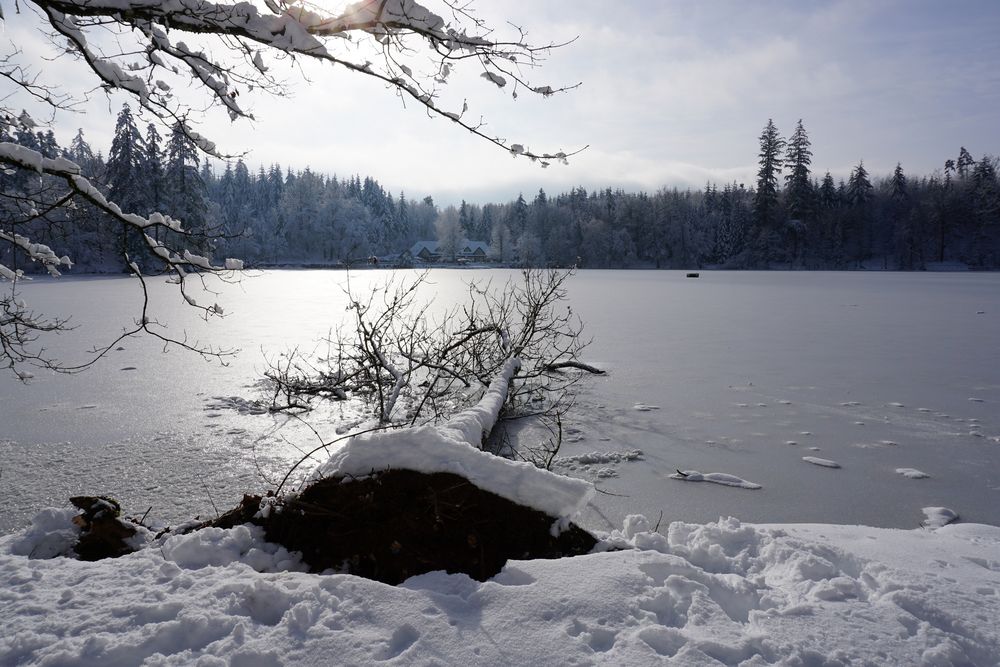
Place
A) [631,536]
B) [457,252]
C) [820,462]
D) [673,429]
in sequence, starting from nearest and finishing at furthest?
1. [631,536]
2. [820,462]
3. [673,429]
4. [457,252]

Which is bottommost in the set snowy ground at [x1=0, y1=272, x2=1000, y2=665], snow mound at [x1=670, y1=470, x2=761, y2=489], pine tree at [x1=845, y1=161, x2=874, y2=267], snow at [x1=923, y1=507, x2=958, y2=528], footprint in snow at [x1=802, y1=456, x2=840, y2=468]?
snow at [x1=923, y1=507, x2=958, y2=528]

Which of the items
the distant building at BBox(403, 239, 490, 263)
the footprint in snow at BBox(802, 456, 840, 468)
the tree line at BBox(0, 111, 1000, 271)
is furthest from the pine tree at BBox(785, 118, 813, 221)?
the footprint in snow at BBox(802, 456, 840, 468)

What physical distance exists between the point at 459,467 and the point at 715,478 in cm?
309

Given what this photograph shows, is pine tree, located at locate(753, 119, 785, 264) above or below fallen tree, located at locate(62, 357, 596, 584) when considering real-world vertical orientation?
above

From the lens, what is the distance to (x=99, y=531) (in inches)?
114

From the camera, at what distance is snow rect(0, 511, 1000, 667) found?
73.4 inches

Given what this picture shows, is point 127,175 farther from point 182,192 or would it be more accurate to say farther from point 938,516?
point 938,516

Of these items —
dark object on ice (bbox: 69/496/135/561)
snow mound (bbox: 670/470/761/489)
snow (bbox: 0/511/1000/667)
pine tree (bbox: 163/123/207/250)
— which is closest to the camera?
snow (bbox: 0/511/1000/667)

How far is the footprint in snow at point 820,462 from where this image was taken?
5.27 meters

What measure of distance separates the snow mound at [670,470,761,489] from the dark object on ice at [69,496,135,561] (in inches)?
168

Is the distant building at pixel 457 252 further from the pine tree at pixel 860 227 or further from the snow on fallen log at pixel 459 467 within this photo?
the snow on fallen log at pixel 459 467

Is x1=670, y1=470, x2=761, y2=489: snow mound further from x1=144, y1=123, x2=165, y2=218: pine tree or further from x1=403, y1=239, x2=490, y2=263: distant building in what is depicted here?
x1=403, y1=239, x2=490, y2=263: distant building

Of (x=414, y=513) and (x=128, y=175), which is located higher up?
(x=128, y=175)

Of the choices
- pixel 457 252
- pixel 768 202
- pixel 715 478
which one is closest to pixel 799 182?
pixel 768 202
